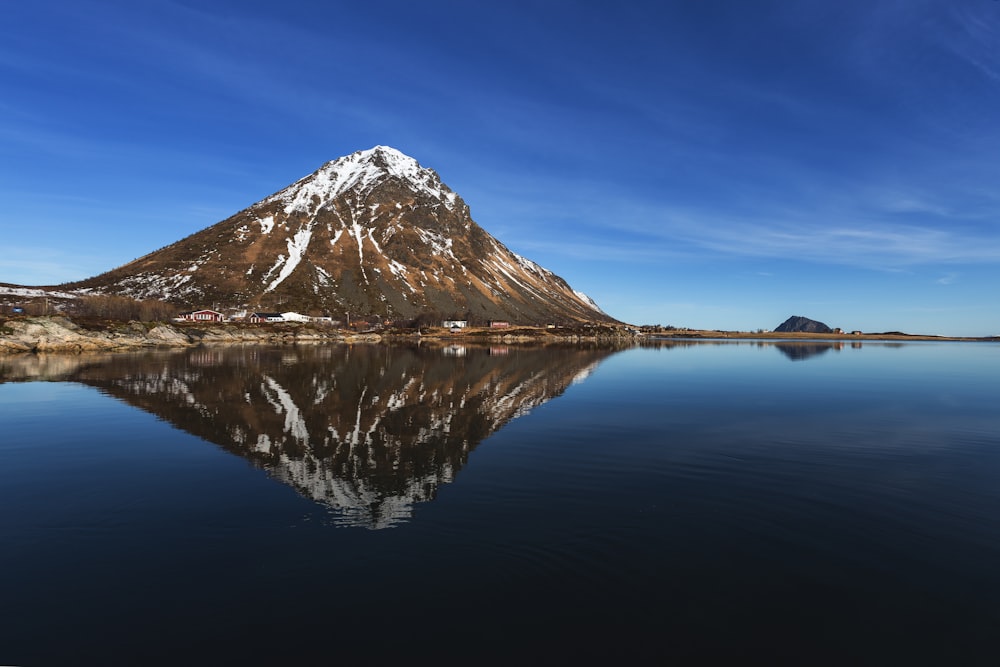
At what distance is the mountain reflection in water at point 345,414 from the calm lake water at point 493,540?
22cm

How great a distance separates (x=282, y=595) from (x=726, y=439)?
2139 centimetres

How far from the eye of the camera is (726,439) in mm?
25172

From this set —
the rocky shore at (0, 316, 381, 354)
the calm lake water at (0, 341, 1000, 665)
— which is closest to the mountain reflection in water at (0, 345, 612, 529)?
the calm lake water at (0, 341, 1000, 665)

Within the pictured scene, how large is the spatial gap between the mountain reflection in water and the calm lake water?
0.22 m

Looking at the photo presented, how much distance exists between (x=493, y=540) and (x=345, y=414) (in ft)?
65.4

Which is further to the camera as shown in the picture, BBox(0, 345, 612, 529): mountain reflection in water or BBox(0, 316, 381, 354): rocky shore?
BBox(0, 316, 381, 354): rocky shore

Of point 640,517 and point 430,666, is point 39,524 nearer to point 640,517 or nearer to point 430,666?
point 430,666

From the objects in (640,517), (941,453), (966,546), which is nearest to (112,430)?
(640,517)

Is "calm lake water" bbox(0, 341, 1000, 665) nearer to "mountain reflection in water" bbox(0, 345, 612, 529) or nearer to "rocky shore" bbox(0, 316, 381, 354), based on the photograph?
"mountain reflection in water" bbox(0, 345, 612, 529)

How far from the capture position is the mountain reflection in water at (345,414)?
57.8 ft

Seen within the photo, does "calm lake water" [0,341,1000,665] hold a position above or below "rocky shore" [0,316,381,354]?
below

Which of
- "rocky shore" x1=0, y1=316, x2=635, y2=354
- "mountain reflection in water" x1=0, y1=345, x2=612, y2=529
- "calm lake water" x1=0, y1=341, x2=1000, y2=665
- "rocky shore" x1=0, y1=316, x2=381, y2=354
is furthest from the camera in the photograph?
"rocky shore" x1=0, y1=316, x2=635, y2=354

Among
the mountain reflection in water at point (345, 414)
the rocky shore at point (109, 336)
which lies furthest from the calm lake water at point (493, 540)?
the rocky shore at point (109, 336)

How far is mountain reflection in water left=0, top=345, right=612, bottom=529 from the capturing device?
1762cm
